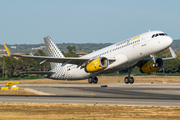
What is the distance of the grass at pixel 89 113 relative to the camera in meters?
21.5

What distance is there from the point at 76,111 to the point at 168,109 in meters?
8.04

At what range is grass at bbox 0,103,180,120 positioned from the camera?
21531 mm

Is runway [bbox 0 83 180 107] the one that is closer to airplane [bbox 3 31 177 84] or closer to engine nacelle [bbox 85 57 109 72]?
engine nacelle [bbox 85 57 109 72]

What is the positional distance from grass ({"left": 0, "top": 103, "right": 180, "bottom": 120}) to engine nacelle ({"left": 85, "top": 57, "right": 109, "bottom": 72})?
2081 centimetres

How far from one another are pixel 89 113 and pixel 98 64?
81.7 ft

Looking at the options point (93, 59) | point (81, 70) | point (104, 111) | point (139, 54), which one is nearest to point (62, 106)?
point (104, 111)

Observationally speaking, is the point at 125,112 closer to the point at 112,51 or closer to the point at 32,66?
the point at 112,51

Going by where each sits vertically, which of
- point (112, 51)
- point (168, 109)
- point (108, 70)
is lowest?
point (168, 109)

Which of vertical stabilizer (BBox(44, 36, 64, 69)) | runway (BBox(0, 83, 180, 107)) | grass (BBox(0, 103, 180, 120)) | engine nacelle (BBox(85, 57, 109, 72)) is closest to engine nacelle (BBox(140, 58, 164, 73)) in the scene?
runway (BBox(0, 83, 180, 107))

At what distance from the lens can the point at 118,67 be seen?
49.2 metres

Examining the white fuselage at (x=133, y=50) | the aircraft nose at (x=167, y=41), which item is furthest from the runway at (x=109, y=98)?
the aircraft nose at (x=167, y=41)

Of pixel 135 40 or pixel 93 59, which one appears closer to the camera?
pixel 135 40

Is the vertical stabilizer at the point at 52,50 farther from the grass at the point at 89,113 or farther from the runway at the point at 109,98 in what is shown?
the grass at the point at 89,113

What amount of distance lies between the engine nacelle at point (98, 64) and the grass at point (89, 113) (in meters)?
20.8
